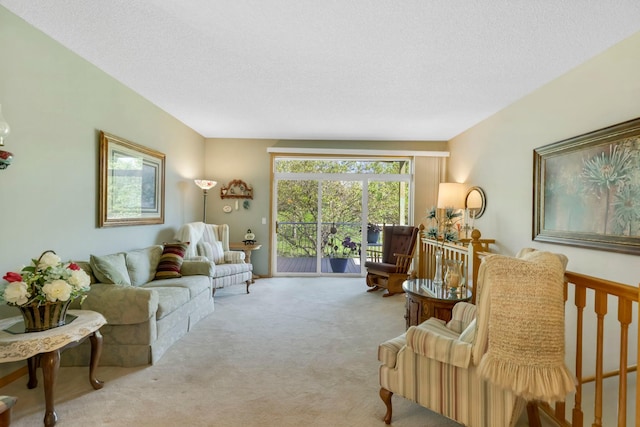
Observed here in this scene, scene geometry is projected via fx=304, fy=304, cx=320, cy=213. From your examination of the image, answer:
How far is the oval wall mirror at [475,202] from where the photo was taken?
4359mm

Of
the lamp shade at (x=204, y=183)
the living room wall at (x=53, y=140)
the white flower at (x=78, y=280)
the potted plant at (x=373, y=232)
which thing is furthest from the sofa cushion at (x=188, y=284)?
the potted plant at (x=373, y=232)

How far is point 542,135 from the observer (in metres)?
3.19

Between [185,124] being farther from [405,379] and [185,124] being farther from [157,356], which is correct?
[405,379]

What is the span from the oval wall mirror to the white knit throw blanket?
10.6 ft

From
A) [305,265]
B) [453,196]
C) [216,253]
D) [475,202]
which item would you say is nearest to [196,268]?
[216,253]

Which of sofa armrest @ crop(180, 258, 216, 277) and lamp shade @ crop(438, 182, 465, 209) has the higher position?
lamp shade @ crop(438, 182, 465, 209)

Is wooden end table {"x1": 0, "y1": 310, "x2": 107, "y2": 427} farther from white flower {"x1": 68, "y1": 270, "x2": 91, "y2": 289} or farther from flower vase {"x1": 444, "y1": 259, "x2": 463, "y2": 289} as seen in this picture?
flower vase {"x1": 444, "y1": 259, "x2": 463, "y2": 289}

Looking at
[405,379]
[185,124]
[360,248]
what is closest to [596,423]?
[405,379]

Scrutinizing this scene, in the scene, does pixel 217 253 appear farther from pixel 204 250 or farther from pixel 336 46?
pixel 336 46

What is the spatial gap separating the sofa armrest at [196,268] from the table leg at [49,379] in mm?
1879

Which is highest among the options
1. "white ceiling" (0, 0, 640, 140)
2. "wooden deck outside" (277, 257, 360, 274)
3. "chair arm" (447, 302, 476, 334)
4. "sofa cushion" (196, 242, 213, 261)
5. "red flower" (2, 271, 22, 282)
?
"white ceiling" (0, 0, 640, 140)

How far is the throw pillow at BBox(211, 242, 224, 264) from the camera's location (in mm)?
4543

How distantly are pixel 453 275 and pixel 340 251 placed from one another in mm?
3195

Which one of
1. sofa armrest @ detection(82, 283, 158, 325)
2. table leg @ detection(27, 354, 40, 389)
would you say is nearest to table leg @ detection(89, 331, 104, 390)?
sofa armrest @ detection(82, 283, 158, 325)
